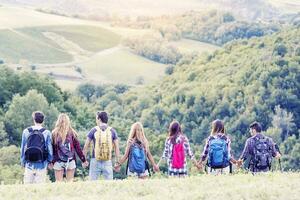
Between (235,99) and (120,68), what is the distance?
42.5 meters

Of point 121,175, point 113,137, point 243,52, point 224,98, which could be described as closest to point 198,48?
point 243,52

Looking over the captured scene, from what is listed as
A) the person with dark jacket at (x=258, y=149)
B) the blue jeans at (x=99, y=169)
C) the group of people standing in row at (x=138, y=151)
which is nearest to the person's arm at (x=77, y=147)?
the group of people standing in row at (x=138, y=151)

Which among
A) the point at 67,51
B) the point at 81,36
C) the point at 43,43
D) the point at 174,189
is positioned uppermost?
the point at 174,189

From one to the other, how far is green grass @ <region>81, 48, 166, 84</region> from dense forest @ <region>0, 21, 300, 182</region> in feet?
12.8

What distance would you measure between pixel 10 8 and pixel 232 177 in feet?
603

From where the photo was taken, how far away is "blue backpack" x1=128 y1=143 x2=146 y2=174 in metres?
16.0

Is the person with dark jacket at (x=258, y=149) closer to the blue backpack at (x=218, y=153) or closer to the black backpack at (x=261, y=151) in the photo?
the black backpack at (x=261, y=151)

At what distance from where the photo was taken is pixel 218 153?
16.2 meters

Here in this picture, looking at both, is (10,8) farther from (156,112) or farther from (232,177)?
(232,177)

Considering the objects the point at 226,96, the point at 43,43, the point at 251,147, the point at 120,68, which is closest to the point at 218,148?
the point at 251,147

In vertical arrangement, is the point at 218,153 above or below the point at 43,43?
above

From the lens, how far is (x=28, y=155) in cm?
1521

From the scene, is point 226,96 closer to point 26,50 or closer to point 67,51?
point 26,50

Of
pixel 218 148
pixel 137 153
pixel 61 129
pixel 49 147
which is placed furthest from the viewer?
pixel 218 148
